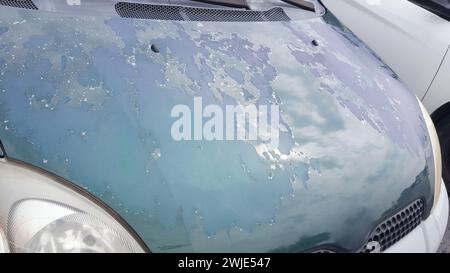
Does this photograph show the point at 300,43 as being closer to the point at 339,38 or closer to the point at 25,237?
the point at 339,38

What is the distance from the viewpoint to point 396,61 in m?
3.47

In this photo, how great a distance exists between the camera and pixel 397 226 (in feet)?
6.48

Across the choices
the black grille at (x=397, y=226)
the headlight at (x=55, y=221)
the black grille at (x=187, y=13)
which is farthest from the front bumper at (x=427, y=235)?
the black grille at (x=187, y=13)

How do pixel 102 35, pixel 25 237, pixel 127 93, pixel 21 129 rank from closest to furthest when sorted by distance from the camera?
pixel 25 237
pixel 21 129
pixel 127 93
pixel 102 35

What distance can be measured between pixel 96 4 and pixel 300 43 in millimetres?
867

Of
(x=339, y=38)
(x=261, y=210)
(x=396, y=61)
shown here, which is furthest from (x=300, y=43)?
(x=396, y=61)

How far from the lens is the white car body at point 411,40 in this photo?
3.32 m

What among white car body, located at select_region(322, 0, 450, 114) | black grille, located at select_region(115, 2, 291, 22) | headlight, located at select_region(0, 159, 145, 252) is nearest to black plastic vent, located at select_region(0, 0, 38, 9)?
black grille, located at select_region(115, 2, 291, 22)

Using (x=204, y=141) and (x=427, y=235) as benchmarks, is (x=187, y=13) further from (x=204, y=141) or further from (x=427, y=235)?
(x=427, y=235)

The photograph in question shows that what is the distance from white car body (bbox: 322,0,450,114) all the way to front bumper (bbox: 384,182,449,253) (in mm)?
1262

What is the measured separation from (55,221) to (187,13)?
1.10 m

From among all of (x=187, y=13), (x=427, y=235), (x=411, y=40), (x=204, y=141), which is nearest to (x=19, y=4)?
(x=187, y=13)

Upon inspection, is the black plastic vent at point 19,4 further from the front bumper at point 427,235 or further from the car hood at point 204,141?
the front bumper at point 427,235

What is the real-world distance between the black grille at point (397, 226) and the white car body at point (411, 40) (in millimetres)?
1478
